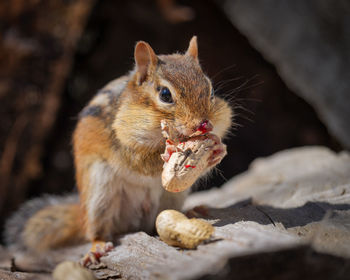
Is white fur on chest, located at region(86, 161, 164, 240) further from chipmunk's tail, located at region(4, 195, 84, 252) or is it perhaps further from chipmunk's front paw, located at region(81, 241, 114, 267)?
chipmunk's tail, located at region(4, 195, 84, 252)

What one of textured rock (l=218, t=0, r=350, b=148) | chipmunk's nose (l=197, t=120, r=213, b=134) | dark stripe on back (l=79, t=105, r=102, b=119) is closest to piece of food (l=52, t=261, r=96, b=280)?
chipmunk's nose (l=197, t=120, r=213, b=134)

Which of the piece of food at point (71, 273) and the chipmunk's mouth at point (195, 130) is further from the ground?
the chipmunk's mouth at point (195, 130)

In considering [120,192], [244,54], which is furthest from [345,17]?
[120,192]

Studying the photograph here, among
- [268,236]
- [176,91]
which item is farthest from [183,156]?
[268,236]

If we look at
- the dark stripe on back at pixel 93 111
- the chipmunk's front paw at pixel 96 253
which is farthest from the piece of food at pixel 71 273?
the dark stripe on back at pixel 93 111

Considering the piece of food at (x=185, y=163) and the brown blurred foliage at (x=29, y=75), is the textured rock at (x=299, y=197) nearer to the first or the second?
the piece of food at (x=185, y=163)

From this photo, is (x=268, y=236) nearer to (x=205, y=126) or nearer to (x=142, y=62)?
(x=205, y=126)
